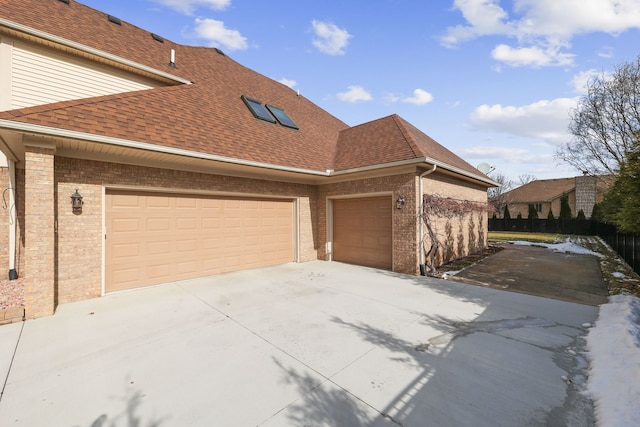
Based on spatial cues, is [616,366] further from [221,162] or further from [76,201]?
[76,201]

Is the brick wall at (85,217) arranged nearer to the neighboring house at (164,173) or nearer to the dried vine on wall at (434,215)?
the neighboring house at (164,173)

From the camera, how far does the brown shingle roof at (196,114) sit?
18.1ft

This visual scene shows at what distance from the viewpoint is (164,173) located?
6.62 meters

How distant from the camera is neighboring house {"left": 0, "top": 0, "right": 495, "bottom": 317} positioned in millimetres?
5230

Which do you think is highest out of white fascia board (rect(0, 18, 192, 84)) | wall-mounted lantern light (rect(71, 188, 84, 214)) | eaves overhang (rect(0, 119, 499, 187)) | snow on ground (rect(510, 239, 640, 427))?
white fascia board (rect(0, 18, 192, 84))

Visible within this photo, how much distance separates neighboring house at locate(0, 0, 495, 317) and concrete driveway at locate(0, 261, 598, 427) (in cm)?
142

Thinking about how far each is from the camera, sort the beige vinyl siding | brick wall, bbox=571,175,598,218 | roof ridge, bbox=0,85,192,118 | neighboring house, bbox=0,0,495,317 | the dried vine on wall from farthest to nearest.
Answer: brick wall, bbox=571,175,598,218 < the dried vine on wall < the beige vinyl siding < neighboring house, bbox=0,0,495,317 < roof ridge, bbox=0,85,192,118

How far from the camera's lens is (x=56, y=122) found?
4672mm

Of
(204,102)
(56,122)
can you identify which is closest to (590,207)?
(204,102)

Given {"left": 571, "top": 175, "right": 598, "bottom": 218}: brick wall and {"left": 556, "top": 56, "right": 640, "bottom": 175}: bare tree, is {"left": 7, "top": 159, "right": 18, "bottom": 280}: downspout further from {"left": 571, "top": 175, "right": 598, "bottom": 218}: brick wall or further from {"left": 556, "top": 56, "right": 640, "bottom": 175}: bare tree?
{"left": 571, "top": 175, "right": 598, "bottom": 218}: brick wall

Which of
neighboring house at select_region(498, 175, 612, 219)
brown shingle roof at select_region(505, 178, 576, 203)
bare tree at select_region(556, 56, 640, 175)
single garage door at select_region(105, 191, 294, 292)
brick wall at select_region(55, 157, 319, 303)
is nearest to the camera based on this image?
brick wall at select_region(55, 157, 319, 303)

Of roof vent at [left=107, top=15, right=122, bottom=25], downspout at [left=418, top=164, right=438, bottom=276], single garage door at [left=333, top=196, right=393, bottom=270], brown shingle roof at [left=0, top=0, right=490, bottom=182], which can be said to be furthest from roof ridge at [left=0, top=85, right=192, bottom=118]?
downspout at [left=418, top=164, right=438, bottom=276]

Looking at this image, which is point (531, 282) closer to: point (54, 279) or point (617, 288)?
point (617, 288)

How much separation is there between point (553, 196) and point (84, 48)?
1728 inches
